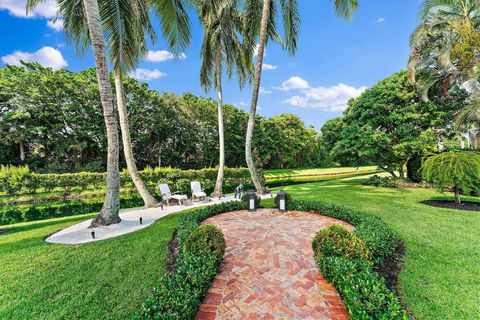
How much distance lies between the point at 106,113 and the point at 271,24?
28.8 feet

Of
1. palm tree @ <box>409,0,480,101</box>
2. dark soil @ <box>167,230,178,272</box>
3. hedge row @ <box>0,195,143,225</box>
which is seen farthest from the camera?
palm tree @ <box>409,0,480,101</box>

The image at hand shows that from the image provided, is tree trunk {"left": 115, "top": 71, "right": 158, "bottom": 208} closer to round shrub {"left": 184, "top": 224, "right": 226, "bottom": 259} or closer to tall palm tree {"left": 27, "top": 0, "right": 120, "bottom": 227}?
tall palm tree {"left": 27, "top": 0, "right": 120, "bottom": 227}

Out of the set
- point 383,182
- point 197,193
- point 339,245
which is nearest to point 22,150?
point 197,193

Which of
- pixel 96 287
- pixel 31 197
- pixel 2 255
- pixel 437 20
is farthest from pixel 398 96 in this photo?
pixel 31 197

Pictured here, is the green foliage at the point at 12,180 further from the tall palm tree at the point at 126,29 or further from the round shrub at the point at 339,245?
the round shrub at the point at 339,245

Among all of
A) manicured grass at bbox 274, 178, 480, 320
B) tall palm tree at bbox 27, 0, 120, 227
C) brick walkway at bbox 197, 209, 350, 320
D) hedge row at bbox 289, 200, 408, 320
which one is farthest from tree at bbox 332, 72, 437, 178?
tall palm tree at bbox 27, 0, 120, 227

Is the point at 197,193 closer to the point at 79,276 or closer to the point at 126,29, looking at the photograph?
the point at 79,276

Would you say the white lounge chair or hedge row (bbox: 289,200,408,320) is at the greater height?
the white lounge chair

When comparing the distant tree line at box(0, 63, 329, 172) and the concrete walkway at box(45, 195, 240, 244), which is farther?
the distant tree line at box(0, 63, 329, 172)

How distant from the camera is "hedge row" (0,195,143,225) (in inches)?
327

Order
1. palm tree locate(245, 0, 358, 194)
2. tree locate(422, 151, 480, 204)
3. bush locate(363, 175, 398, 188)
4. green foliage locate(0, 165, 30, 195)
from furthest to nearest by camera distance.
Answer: bush locate(363, 175, 398, 188)
green foliage locate(0, 165, 30, 195)
palm tree locate(245, 0, 358, 194)
tree locate(422, 151, 480, 204)

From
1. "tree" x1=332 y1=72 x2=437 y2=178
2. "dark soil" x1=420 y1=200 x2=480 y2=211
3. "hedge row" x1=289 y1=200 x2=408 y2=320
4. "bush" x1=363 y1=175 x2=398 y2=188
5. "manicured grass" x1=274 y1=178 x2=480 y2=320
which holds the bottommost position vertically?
"dark soil" x1=420 y1=200 x2=480 y2=211

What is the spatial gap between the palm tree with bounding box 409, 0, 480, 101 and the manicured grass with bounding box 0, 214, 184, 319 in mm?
14996

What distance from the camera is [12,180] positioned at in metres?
9.72
